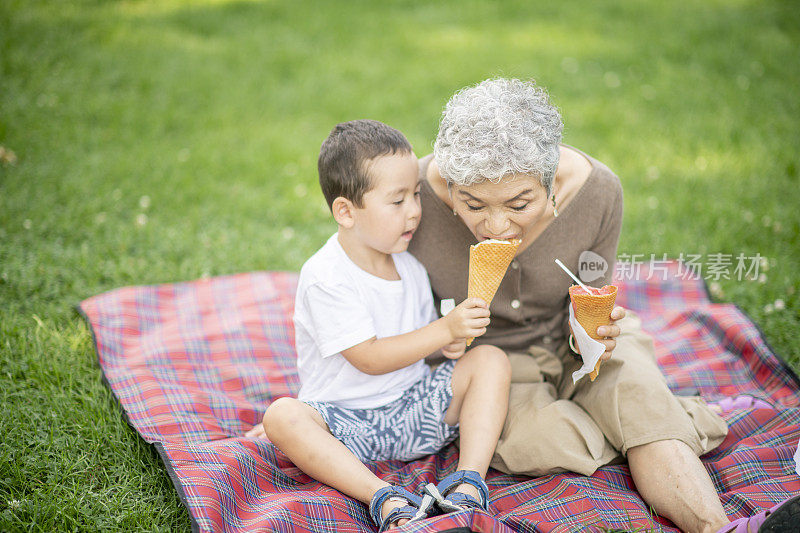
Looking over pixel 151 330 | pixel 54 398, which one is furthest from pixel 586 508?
pixel 151 330

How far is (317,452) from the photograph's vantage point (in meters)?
2.74

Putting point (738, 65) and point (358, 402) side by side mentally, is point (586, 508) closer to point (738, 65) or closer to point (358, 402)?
point (358, 402)

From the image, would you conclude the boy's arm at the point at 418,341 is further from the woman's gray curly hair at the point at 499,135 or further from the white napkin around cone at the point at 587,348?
the woman's gray curly hair at the point at 499,135

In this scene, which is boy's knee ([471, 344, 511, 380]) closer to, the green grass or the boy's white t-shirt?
the boy's white t-shirt

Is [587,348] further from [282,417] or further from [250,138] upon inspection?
[250,138]

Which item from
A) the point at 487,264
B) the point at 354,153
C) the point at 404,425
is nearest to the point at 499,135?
the point at 487,264

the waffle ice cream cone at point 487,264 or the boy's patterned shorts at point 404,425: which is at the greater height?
the waffle ice cream cone at point 487,264

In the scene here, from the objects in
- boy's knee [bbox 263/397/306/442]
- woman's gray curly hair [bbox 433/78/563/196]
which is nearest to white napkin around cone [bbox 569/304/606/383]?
woman's gray curly hair [bbox 433/78/563/196]

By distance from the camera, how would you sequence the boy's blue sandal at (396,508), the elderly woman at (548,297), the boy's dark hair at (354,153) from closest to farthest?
the boy's blue sandal at (396,508) → the elderly woman at (548,297) → the boy's dark hair at (354,153)

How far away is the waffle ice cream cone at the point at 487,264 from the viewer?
8.71 ft

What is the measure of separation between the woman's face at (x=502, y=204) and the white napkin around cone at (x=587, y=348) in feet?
1.45

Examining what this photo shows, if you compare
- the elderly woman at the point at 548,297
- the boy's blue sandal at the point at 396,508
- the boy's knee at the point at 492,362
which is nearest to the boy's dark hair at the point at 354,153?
the elderly woman at the point at 548,297

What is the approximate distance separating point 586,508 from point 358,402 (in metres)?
1.00

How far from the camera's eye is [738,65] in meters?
7.98
